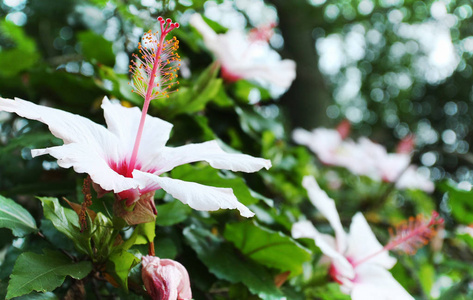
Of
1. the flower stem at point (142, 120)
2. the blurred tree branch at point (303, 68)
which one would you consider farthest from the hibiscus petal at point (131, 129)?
the blurred tree branch at point (303, 68)

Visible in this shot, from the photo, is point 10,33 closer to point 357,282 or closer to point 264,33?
point 264,33

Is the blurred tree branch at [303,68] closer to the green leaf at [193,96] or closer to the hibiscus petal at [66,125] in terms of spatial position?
the green leaf at [193,96]

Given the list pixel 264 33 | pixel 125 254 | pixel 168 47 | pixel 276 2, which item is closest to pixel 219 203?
pixel 125 254

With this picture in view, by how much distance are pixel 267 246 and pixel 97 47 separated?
67 centimetres

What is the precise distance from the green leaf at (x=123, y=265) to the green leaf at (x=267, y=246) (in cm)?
A: 25

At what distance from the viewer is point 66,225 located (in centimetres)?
56

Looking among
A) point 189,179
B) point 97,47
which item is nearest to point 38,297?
point 189,179

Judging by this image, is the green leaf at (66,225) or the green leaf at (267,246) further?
the green leaf at (267,246)

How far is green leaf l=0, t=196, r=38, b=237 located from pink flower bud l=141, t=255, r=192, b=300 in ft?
0.58

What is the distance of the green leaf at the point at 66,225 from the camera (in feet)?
1.81

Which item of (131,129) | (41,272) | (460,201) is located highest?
(131,129)

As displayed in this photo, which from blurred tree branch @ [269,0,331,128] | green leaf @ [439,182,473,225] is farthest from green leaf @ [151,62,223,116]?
blurred tree branch @ [269,0,331,128]

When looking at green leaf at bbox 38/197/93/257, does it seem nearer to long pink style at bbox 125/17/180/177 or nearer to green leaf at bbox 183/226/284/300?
long pink style at bbox 125/17/180/177

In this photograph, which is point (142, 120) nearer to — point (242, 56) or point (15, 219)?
point (15, 219)
